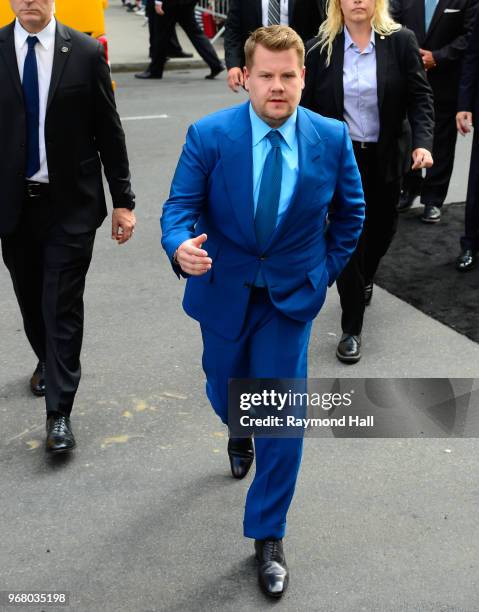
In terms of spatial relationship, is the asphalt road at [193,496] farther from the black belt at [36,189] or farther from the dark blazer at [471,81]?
the dark blazer at [471,81]

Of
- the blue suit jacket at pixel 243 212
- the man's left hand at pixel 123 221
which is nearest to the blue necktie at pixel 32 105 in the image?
the man's left hand at pixel 123 221

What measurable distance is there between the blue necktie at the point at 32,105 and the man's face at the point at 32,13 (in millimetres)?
53

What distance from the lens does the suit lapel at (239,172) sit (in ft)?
11.6

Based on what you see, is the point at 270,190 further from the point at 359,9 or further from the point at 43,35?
the point at 359,9

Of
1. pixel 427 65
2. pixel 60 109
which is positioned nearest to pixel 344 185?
pixel 60 109

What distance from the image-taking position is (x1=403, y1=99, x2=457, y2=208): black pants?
25.5 feet

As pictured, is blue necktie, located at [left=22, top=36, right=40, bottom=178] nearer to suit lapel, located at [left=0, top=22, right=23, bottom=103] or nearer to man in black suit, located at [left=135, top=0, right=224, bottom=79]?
suit lapel, located at [left=0, top=22, right=23, bottom=103]

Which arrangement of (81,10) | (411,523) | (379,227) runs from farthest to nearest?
(81,10) → (379,227) → (411,523)

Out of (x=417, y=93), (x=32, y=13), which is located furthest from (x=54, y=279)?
(x=417, y=93)

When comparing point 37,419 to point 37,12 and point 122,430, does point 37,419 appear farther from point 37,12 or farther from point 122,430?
point 37,12

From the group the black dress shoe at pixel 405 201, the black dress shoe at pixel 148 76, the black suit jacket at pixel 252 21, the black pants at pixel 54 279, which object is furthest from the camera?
the black dress shoe at pixel 148 76

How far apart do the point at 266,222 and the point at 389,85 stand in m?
2.04

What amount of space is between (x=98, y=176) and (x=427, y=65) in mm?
3753

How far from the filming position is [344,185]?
3742 millimetres
